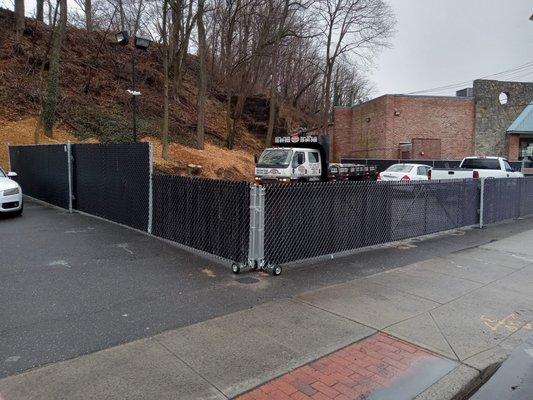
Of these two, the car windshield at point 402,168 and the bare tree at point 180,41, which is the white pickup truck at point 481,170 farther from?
the bare tree at point 180,41

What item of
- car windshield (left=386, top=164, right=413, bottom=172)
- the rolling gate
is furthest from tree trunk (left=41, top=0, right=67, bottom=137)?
car windshield (left=386, top=164, right=413, bottom=172)

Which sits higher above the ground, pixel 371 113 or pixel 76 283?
pixel 371 113

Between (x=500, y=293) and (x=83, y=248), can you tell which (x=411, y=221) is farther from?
(x=83, y=248)

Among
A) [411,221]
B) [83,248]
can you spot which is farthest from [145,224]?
[411,221]

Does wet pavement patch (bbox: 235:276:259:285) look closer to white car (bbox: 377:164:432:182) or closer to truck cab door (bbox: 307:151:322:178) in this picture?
truck cab door (bbox: 307:151:322:178)

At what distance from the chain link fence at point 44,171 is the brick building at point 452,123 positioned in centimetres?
2484

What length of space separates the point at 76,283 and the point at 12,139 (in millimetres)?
17926

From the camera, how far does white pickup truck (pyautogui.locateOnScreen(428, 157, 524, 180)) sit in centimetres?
1944

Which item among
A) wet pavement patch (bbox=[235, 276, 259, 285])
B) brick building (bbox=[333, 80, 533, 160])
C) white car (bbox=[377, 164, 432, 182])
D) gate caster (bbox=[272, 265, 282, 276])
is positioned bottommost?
wet pavement patch (bbox=[235, 276, 259, 285])

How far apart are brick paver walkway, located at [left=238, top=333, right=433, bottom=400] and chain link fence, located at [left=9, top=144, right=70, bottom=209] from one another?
36.4 feet

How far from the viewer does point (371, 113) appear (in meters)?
35.6

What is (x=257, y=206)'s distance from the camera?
6762 mm

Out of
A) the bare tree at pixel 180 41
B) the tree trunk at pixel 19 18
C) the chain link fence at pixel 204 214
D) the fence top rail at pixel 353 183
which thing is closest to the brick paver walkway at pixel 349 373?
the chain link fence at pixel 204 214

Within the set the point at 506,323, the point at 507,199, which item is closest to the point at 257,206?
the point at 506,323
